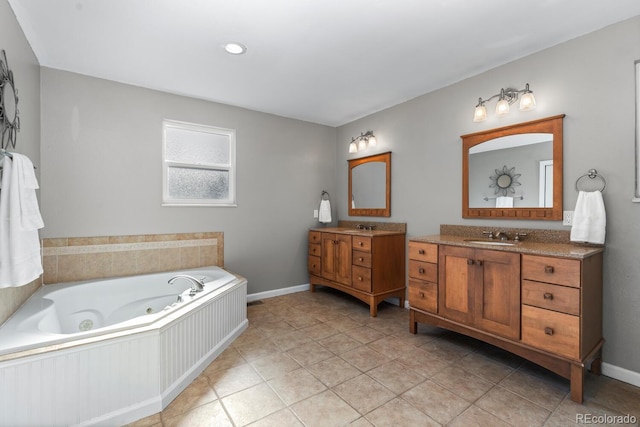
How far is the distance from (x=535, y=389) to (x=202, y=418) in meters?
2.04

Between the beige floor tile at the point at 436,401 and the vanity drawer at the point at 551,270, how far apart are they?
0.90 meters

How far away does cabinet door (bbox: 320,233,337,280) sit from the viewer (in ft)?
11.8

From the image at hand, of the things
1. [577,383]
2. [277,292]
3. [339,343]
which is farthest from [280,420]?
[277,292]

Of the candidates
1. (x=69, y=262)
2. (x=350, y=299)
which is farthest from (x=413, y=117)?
(x=69, y=262)

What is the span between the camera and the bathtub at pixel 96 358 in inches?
54.8

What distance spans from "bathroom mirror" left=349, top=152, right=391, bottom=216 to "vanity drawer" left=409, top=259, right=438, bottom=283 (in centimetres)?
106

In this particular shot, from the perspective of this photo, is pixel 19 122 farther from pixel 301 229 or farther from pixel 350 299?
pixel 350 299

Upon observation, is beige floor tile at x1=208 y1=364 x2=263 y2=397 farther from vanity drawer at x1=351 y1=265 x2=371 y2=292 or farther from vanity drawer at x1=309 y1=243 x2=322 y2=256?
vanity drawer at x1=309 y1=243 x2=322 y2=256

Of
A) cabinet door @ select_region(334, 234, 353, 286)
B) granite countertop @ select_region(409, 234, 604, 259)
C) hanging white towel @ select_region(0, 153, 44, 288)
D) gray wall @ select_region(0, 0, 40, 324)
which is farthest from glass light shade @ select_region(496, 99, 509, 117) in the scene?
gray wall @ select_region(0, 0, 40, 324)

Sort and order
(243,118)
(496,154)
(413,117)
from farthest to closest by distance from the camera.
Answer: (243,118) → (413,117) → (496,154)

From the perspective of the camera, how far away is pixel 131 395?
1.62 meters

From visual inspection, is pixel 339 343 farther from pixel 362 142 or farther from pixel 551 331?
pixel 362 142

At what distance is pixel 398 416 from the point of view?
1.61 m

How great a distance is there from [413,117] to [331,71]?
1.15 m
